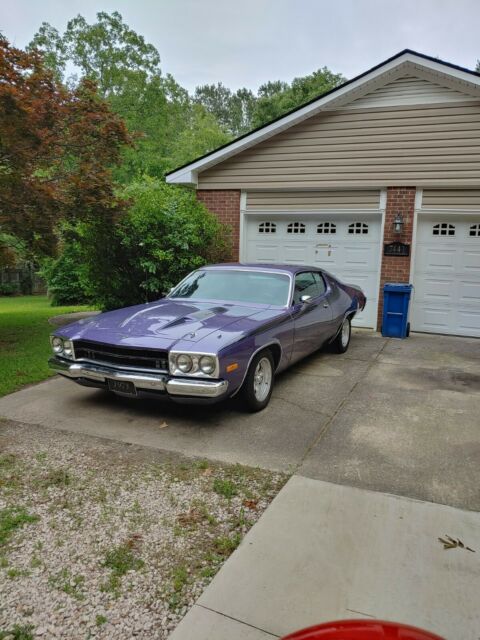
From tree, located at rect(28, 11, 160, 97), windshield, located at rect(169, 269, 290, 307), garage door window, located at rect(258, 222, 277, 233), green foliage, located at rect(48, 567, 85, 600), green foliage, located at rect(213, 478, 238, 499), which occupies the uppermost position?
tree, located at rect(28, 11, 160, 97)

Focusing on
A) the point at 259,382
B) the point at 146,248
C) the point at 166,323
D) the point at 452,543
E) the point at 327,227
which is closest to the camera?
the point at 452,543

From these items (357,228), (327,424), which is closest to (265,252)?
(357,228)

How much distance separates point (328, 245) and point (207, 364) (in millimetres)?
6591

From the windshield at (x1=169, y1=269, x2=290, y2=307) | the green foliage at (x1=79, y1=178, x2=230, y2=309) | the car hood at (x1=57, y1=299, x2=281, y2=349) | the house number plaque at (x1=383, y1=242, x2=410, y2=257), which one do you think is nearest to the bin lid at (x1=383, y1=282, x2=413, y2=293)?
the house number plaque at (x1=383, y1=242, x2=410, y2=257)

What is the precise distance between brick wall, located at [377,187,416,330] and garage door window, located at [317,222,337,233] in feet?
3.63

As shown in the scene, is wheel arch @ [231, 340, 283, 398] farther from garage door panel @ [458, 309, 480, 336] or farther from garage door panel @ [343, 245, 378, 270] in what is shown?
garage door panel @ [458, 309, 480, 336]

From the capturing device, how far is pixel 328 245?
9914mm

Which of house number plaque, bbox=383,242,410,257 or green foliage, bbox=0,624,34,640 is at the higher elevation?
house number plaque, bbox=383,242,410,257

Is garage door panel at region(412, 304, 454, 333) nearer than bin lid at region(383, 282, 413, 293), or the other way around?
bin lid at region(383, 282, 413, 293)

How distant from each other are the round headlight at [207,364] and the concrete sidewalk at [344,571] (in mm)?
1247

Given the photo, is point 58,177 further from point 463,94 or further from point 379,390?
point 463,94

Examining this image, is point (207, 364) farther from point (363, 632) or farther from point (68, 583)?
point (363, 632)

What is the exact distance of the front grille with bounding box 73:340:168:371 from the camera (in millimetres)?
4148

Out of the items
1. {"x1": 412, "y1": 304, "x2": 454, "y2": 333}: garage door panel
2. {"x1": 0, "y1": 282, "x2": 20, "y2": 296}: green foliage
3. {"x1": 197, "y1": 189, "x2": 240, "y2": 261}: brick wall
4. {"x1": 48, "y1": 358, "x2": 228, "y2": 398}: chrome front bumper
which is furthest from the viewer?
{"x1": 0, "y1": 282, "x2": 20, "y2": 296}: green foliage
